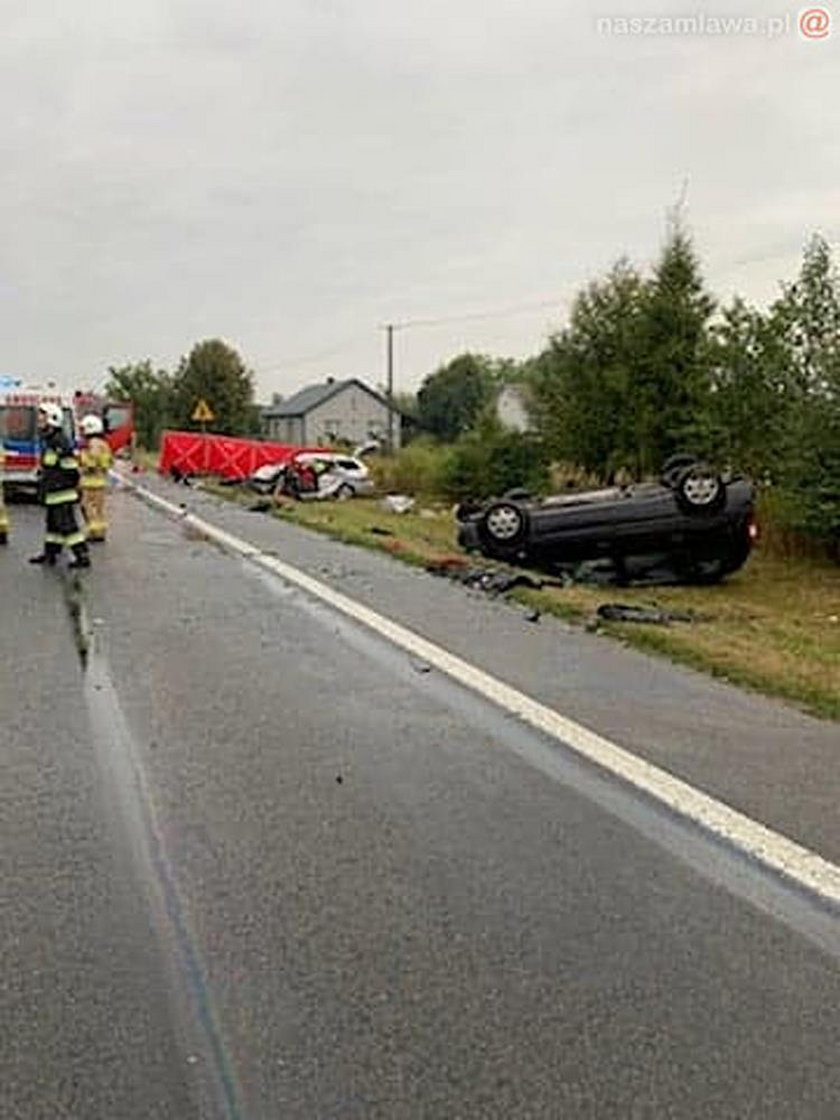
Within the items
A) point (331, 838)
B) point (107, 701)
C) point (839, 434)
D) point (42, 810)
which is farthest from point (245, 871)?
point (839, 434)

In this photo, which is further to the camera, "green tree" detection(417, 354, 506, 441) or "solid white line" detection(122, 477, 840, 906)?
"green tree" detection(417, 354, 506, 441)

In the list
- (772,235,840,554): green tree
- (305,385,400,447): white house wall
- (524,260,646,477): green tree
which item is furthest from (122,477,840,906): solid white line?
(305,385,400,447): white house wall

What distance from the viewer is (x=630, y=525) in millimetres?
15836

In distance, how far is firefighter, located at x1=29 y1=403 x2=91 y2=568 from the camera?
14.2 metres

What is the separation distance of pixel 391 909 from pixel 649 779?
1898mm

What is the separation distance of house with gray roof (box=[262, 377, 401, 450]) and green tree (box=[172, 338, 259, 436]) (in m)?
29.9

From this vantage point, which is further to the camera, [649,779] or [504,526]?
[504,526]

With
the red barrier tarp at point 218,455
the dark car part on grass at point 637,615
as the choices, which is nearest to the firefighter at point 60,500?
the dark car part on grass at point 637,615

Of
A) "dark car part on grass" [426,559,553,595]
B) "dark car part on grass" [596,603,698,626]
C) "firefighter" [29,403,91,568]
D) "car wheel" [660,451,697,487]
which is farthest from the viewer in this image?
"car wheel" [660,451,697,487]

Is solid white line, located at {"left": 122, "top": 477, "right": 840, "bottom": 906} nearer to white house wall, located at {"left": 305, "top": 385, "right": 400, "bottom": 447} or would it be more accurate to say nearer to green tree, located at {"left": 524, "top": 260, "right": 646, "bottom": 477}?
green tree, located at {"left": 524, "top": 260, "right": 646, "bottom": 477}

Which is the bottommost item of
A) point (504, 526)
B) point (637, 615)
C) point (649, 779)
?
point (637, 615)

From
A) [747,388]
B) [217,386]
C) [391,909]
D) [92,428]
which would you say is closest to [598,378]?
[747,388]

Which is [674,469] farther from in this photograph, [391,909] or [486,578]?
[391,909]

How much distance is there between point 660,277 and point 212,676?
18857 millimetres
